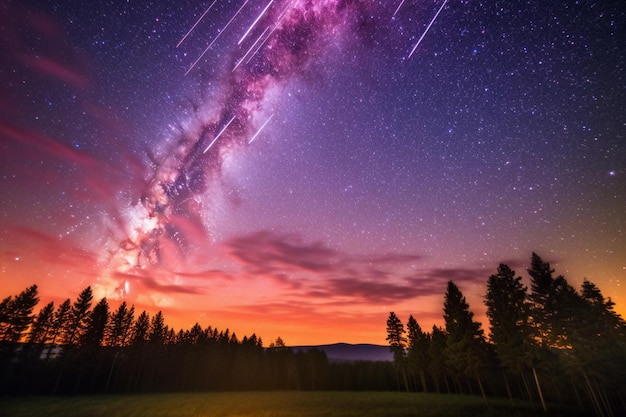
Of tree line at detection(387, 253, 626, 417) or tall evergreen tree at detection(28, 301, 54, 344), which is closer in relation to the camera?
tree line at detection(387, 253, 626, 417)

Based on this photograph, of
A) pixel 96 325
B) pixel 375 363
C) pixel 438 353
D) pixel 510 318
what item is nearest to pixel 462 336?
pixel 510 318

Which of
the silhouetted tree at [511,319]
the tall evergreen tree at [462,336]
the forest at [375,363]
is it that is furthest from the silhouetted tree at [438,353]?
the silhouetted tree at [511,319]

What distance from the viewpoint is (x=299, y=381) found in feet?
246

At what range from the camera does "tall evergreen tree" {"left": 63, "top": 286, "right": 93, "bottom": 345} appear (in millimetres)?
47625

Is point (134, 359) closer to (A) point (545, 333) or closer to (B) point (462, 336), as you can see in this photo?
(B) point (462, 336)

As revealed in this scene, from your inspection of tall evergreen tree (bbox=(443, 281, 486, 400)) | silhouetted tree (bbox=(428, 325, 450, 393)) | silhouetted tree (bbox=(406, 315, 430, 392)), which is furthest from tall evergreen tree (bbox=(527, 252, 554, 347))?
silhouetted tree (bbox=(406, 315, 430, 392))

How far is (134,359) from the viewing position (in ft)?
194

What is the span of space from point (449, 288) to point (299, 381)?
5812 cm

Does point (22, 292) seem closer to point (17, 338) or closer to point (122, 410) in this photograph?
point (17, 338)

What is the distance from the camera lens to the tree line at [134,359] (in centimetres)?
4422

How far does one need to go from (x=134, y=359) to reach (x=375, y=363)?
6527 cm

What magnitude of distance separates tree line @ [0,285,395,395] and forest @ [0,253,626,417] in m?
0.20

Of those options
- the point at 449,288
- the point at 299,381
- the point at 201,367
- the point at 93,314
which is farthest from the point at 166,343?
the point at 449,288

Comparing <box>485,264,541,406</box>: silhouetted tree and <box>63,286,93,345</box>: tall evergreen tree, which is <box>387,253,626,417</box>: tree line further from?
<box>63,286,93,345</box>: tall evergreen tree
